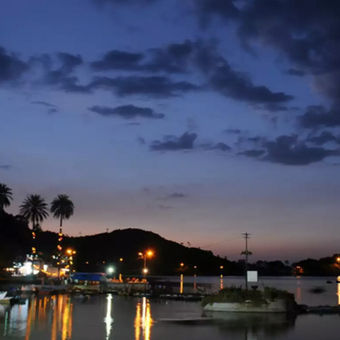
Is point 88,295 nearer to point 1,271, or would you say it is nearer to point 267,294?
point 267,294

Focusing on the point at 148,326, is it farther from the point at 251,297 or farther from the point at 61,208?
the point at 61,208

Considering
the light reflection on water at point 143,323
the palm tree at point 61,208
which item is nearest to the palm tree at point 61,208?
the palm tree at point 61,208

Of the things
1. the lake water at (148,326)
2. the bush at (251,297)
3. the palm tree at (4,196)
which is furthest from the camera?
the palm tree at (4,196)

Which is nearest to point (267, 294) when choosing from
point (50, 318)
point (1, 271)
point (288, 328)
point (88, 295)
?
point (288, 328)

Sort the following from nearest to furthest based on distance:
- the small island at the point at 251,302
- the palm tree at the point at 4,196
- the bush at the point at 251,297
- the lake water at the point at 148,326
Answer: the lake water at the point at 148,326 → the small island at the point at 251,302 → the bush at the point at 251,297 → the palm tree at the point at 4,196

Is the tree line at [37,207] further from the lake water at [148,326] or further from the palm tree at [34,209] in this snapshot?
the lake water at [148,326]

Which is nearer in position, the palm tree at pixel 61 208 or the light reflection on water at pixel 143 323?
the light reflection on water at pixel 143 323

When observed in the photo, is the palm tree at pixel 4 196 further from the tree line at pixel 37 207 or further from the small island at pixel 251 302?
the small island at pixel 251 302

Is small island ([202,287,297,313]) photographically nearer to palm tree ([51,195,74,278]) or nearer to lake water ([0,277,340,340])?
lake water ([0,277,340,340])

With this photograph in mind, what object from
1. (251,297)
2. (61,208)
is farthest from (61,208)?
(251,297)

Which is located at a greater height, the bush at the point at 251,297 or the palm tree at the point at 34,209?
the palm tree at the point at 34,209

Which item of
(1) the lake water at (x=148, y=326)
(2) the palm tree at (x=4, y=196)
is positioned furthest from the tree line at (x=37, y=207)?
(1) the lake water at (x=148, y=326)

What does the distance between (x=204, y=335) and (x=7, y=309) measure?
28.4 metres

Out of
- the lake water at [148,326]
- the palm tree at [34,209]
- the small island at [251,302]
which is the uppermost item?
the palm tree at [34,209]
